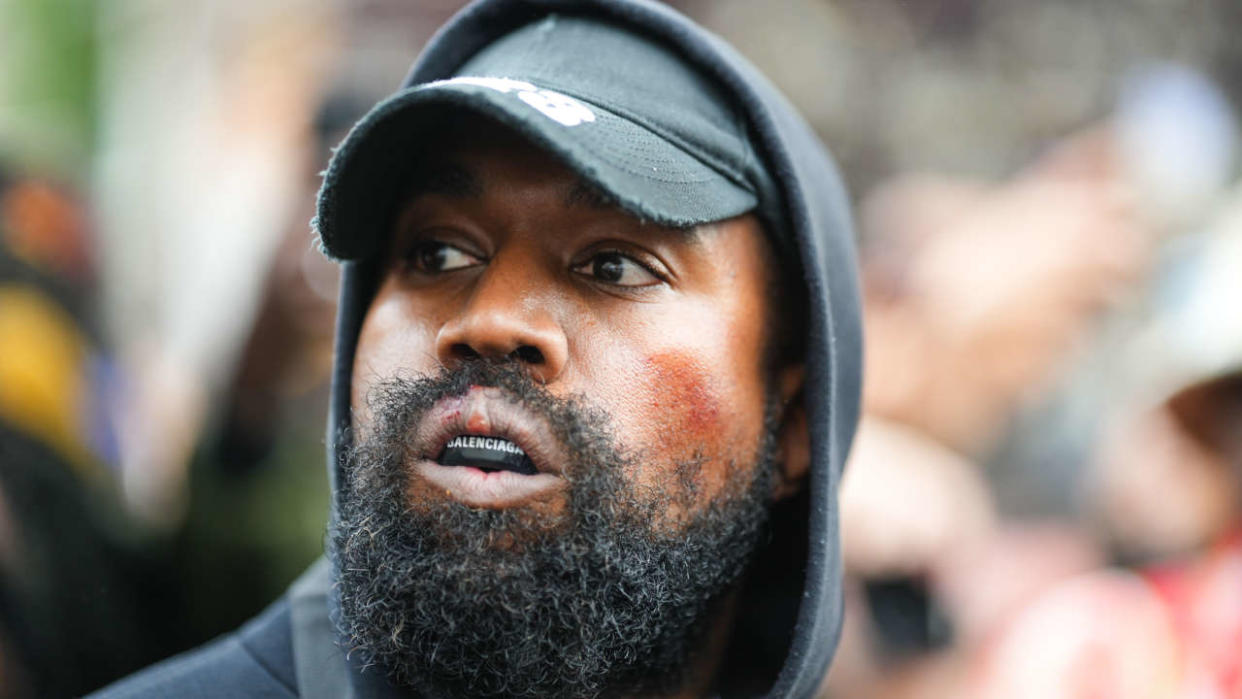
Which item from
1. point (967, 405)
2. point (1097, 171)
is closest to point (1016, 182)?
point (1097, 171)

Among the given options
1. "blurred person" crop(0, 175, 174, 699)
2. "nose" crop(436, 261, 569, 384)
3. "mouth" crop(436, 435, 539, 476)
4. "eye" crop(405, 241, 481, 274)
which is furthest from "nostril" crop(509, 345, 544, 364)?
"blurred person" crop(0, 175, 174, 699)

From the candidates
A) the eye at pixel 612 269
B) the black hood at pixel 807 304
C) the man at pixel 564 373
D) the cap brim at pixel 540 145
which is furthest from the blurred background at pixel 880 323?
the eye at pixel 612 269

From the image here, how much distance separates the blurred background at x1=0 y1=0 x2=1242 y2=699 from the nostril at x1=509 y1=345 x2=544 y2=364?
6.13 feet

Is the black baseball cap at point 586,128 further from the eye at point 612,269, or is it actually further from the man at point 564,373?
the eye at point 612,269

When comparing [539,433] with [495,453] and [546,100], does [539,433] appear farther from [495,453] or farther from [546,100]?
[546,100]

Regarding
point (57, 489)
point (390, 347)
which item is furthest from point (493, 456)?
point (57, 489)

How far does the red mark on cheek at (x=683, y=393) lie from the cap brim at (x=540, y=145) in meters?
0.24

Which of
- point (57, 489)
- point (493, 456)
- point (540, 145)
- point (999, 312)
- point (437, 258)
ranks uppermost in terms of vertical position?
point (540, 145)

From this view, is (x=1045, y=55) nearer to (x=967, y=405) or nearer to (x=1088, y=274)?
(x=1088, y=274)

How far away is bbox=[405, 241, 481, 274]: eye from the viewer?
1932 millimetres

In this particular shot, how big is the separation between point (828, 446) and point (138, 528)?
252 cm

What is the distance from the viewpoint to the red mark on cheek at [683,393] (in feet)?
6.05

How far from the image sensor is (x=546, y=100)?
1.74 meters

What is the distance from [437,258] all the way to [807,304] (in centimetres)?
74
